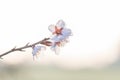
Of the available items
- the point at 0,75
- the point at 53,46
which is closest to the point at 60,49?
the point at 53,46

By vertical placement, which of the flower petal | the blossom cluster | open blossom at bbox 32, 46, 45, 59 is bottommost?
open blossom at bbox 32, 46, 45, 59

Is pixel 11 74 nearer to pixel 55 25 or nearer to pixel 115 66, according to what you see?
pixel 55 25

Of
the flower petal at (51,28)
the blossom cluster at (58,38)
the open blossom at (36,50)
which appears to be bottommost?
the open blossom at (36,50)

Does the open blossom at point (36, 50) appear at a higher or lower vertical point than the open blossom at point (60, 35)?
lower

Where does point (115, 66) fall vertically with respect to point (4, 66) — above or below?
above

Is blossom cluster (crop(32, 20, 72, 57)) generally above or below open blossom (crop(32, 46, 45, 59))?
above
